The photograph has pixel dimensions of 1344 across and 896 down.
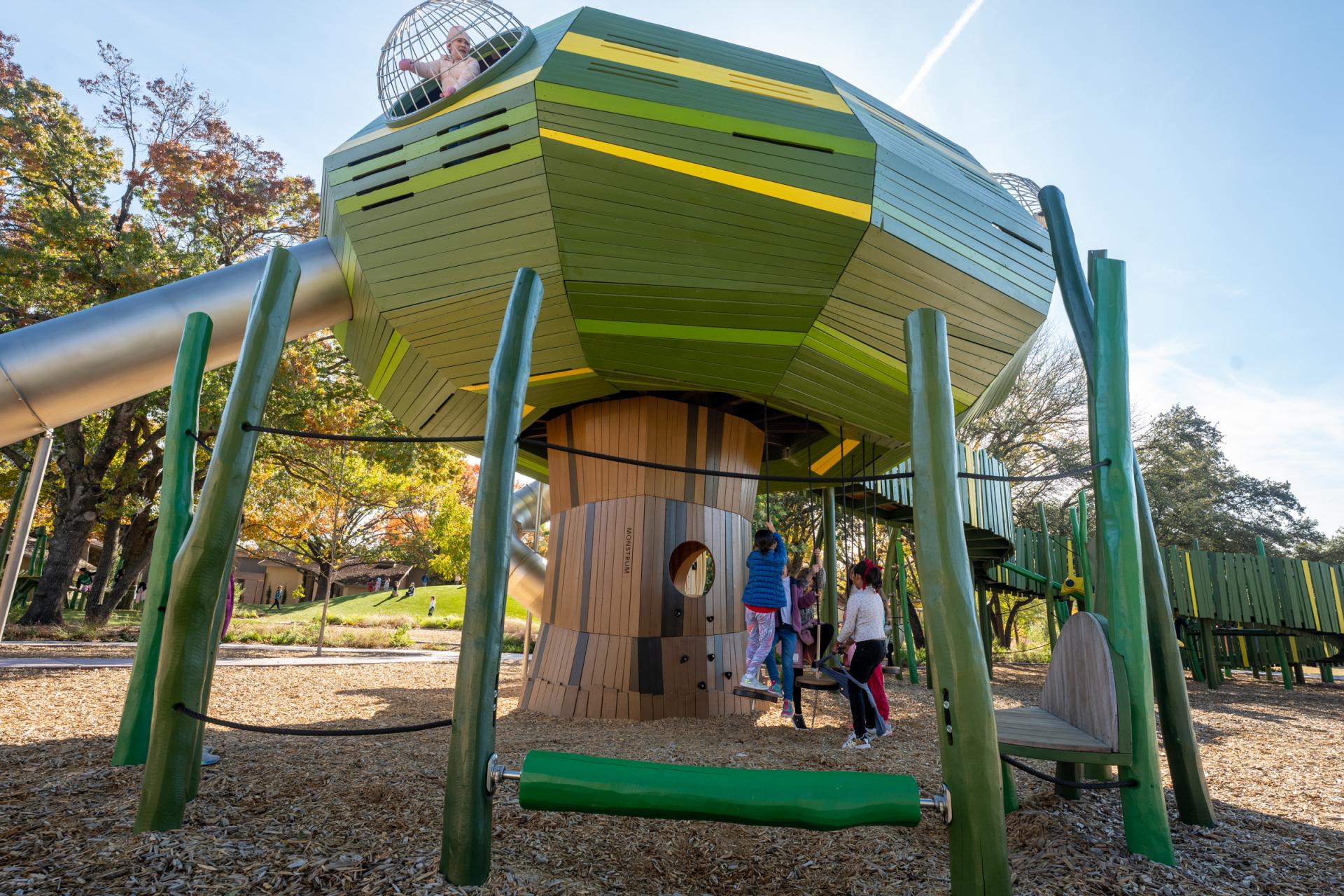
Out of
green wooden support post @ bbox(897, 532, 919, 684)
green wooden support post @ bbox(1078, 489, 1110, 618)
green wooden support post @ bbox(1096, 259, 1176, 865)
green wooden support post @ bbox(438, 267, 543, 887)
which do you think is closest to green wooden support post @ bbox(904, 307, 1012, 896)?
green wooden support post @ bbox(1096, 259, 1176, 865)

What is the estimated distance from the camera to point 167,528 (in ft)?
12.9

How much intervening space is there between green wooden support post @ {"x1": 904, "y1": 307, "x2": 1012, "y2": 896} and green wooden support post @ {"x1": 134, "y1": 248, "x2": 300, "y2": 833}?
9.41ft

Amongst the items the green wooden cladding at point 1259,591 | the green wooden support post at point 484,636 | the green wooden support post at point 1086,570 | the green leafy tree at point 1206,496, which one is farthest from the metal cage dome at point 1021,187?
the green leafy tree at point 1206,496

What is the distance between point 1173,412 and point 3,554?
35.8 m

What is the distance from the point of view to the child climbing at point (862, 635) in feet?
19.1

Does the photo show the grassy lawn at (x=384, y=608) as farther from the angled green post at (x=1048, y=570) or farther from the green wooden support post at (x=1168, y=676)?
the green wooden support post at (x=1168, y=676)

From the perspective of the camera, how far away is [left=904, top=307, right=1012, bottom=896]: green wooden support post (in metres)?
2.54

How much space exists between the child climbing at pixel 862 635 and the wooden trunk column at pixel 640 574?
2.10 metres

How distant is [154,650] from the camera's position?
4.00 meters

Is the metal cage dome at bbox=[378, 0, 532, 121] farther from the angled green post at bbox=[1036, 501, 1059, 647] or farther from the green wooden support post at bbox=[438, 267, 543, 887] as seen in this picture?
the angled green post at bbox=[1036, 501, 1059, 647]

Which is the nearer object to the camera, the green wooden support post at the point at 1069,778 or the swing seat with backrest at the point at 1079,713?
the swing seat with backrest at the point at 1079,713

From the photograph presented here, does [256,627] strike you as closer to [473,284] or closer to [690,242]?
[473,284]

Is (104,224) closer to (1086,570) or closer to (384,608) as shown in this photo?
(1086,570)

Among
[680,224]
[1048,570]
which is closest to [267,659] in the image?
[680,224]
